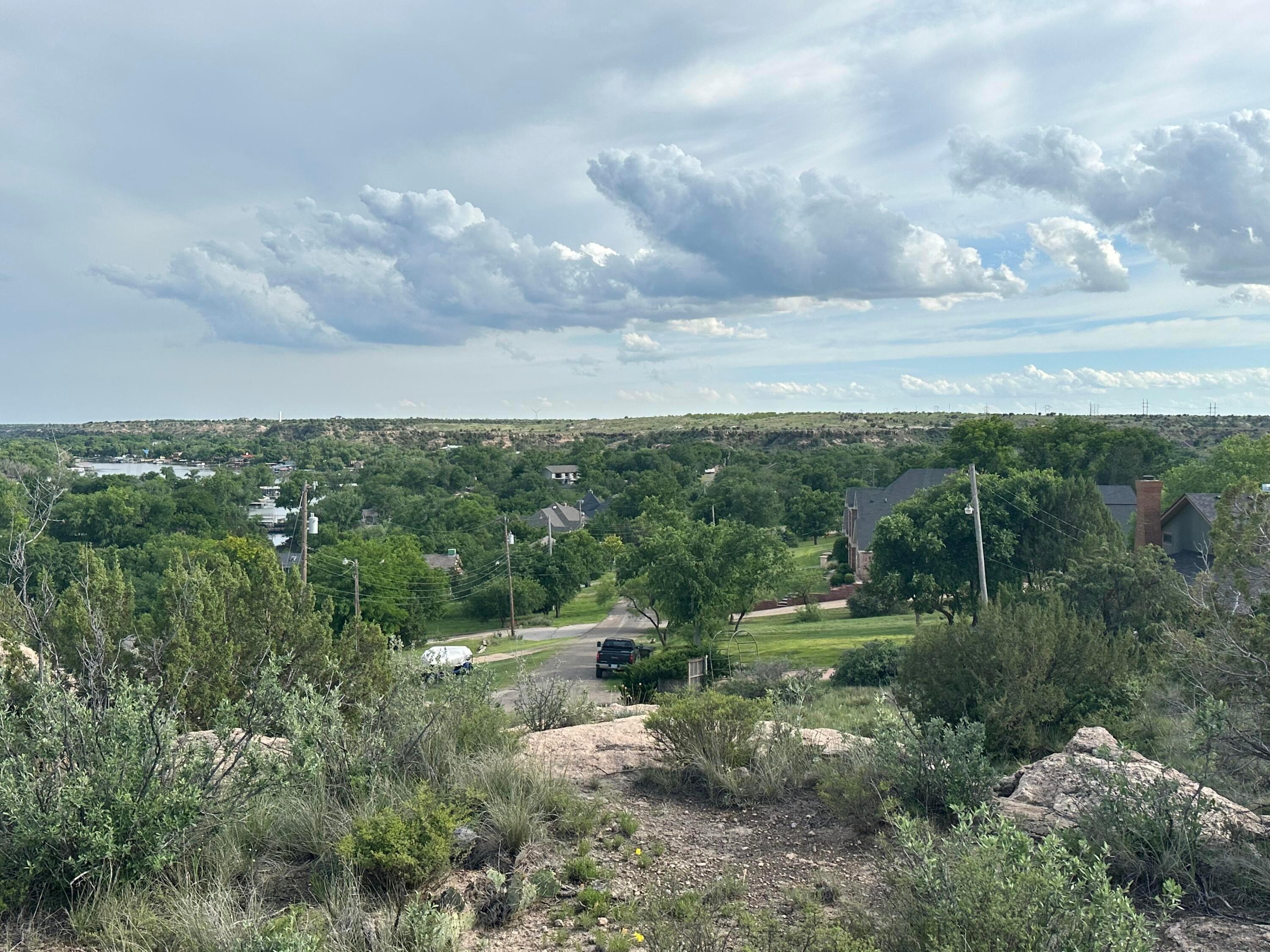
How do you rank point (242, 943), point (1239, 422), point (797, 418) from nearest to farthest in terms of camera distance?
point (242, 943)
point (1239, 422)
point (797, 418)

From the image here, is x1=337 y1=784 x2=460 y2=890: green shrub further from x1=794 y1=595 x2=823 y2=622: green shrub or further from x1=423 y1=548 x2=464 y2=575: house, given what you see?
x1=423 y1=548 x2=464 y2=575: house

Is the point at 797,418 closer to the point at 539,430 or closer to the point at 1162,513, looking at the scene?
the point at 539,430

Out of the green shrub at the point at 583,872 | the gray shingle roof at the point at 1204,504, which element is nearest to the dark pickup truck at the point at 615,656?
the gray shingle roof at the point at 1204,504

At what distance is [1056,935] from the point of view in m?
3.70

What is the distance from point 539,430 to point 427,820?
174312 mm

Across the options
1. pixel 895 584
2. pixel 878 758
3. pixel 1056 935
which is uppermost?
pixel 1056 935

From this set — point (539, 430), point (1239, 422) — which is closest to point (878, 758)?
point (1239, 422)

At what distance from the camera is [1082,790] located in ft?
20.9

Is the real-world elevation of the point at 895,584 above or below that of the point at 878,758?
below

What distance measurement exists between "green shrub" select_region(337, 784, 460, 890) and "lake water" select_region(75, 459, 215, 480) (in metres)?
72.9

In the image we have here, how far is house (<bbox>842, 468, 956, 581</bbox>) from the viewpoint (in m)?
45.4

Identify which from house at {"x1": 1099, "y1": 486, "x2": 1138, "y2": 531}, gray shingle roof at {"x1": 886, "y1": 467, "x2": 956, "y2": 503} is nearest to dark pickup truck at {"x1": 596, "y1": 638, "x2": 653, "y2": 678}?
gray shingle roof at {"x1": 886, "y1": 467, "x2": 956, "y2": 503}

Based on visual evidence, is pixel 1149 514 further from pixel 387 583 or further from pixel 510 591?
pixel 387 583

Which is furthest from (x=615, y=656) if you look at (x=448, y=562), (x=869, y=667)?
(x=448, y=562)
